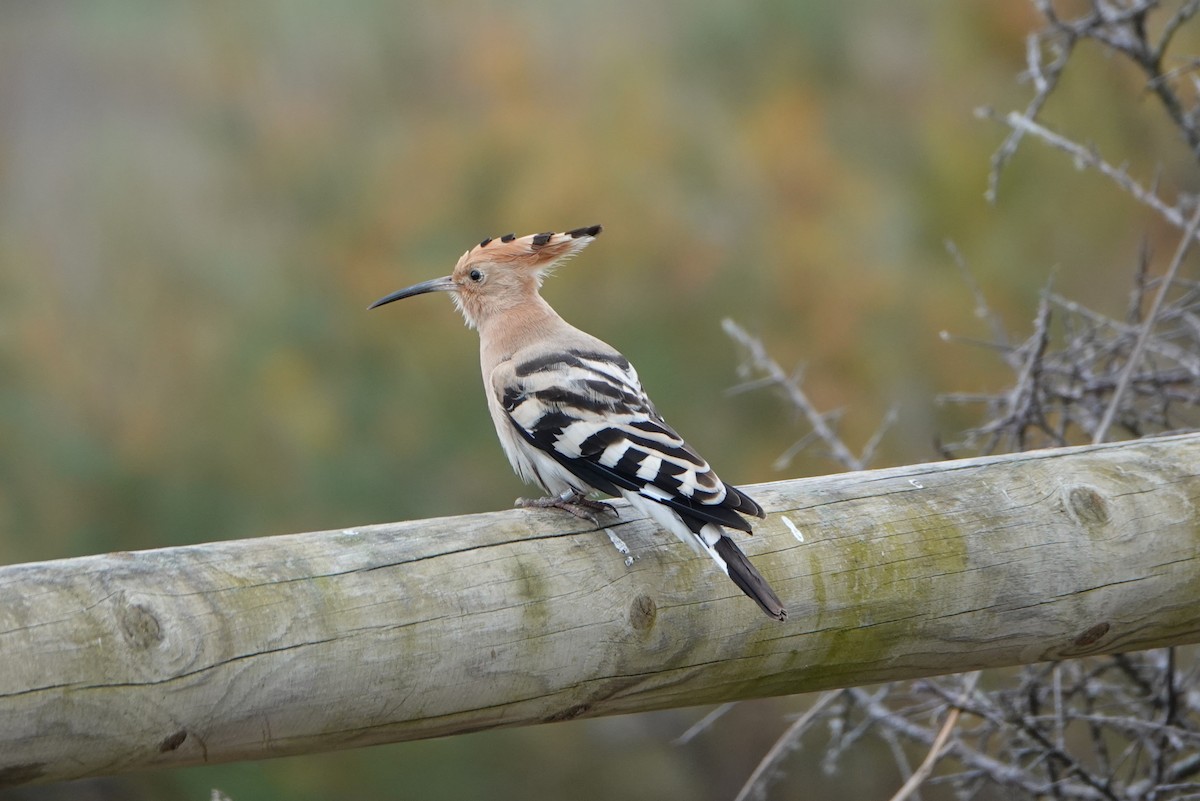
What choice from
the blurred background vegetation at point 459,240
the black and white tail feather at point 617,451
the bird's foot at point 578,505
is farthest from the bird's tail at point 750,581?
the blurred background vegetation at point 459,240

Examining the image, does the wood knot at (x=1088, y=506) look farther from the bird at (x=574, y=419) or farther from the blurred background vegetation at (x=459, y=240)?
the blurred background vegetation at (x=459, y=240)

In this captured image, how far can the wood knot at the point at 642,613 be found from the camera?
1238mm

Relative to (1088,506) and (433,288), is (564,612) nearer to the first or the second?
(1088,506)

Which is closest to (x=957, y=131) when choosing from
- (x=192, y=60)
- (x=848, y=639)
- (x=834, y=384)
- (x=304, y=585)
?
(x=834, y=384)

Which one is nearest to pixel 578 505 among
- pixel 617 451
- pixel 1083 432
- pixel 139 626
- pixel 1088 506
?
pixel 617 451

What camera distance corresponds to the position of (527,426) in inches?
72.0

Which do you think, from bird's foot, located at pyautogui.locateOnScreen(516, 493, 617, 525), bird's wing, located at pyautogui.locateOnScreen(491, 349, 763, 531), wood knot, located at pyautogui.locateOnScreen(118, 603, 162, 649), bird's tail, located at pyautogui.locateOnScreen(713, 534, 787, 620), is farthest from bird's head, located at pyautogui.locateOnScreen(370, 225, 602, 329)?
wood knot, located at pyautogui.locateOnScreen(118, 603, 162, 649)

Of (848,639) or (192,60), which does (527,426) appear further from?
(192,60)

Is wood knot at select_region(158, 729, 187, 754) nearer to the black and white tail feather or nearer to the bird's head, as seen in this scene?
the black and white tail feather

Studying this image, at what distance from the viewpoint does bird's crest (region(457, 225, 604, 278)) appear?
226 cm

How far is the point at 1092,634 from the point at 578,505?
2.04 ft

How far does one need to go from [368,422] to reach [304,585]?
266cm

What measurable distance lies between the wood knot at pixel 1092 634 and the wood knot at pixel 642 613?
19.3 inches

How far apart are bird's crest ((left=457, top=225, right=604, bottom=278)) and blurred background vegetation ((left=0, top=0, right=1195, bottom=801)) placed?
141cm
